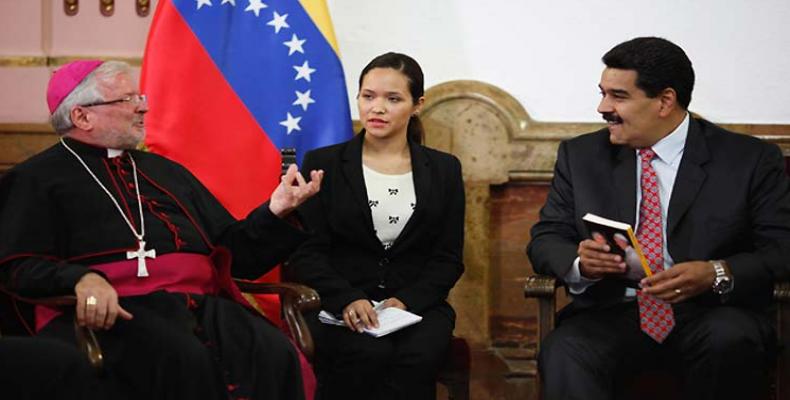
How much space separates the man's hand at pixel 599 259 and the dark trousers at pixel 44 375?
63.2 inches

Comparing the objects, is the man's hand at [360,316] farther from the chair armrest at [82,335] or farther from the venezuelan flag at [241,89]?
the chair armrest at [82,335]

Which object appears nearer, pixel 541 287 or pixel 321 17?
pixel 541 287

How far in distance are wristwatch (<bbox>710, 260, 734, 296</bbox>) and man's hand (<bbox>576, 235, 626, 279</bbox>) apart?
12.5 inches

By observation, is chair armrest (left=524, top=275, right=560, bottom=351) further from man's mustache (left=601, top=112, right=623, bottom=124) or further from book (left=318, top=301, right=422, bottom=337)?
man's mustache (left=601, top=112, right=623, bottom=124)

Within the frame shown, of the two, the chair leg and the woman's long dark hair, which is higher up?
the woman's long dark hair

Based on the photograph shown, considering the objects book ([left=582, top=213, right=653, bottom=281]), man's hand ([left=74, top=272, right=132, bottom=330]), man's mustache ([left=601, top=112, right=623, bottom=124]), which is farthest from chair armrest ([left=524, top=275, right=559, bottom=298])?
man's hand ([left=74, top=272, right=132, bottom=330])

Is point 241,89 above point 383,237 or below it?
above

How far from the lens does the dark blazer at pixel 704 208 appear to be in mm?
3650

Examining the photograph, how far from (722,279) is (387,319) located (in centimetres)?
116

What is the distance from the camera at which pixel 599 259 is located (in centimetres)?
350

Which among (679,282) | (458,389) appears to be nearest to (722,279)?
(679,282)

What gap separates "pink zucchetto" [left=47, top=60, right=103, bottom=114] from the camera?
369 centimetres

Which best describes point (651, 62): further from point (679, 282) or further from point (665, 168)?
point (679, 282)

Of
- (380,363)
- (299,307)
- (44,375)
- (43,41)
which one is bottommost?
(380,363)
